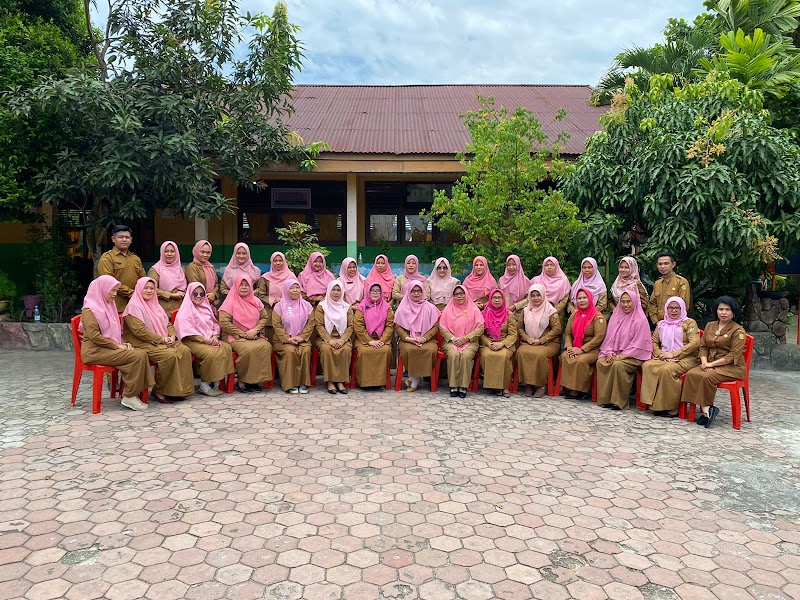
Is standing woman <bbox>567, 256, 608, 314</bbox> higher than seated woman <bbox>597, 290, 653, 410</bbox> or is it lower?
higher

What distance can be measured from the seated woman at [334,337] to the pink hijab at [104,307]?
1.95 metres

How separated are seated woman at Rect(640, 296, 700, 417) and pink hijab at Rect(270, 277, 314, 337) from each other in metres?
3.55

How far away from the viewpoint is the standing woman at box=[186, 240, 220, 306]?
6430mm

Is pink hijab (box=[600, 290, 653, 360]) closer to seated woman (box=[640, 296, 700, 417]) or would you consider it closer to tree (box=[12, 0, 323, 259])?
seated woman (box=[640, 296, 700, 417])

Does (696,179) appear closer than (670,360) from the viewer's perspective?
No

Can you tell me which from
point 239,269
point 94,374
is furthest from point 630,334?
point 94,374

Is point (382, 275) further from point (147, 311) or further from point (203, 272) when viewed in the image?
point (147, 311)

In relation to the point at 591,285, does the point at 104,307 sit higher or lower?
lower

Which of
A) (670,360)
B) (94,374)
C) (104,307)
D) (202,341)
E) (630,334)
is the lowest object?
(94,374)

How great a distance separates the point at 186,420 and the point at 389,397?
6.52 ft

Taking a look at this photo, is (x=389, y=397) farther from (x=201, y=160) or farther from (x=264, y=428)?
(x=201, y=160)

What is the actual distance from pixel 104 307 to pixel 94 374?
0.61 m

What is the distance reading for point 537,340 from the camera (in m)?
6.10

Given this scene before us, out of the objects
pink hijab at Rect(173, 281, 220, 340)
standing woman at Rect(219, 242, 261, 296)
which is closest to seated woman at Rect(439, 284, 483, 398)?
standing woman at Rect(219, 242, 261, 296)
